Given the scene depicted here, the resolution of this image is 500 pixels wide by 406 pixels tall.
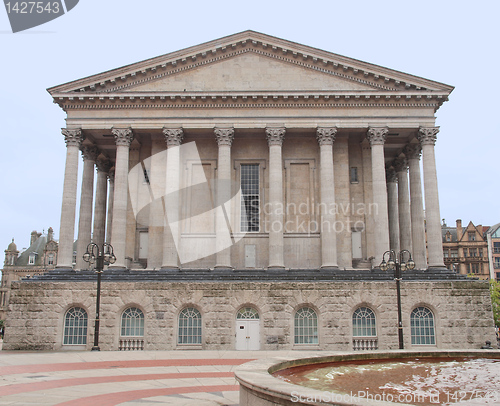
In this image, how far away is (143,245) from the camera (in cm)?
4141

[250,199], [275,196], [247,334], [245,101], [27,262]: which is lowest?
[247,334]

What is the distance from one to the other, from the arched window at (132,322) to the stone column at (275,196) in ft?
34.2

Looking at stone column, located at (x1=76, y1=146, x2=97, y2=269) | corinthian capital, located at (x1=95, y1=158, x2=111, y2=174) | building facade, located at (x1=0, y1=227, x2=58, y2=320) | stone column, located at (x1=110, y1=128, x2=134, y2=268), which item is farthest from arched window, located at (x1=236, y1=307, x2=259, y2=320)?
building facade, located at (x1=0, y1=227, x2=58, y2=320)

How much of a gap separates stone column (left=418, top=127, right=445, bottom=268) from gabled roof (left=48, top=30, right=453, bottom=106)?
10.4ft

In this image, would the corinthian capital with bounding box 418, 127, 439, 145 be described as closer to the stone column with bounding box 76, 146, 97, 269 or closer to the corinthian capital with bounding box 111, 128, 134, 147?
the corinthian capital with bounding box 111, 128, 134, 147

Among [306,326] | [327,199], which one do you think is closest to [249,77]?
[327,199]

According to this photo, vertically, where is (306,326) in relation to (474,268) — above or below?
below

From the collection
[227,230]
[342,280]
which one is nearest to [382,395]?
[342,280]

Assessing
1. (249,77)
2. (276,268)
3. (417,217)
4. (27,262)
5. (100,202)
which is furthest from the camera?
(27,262)

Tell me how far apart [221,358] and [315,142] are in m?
22.4

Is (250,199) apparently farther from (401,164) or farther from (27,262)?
(27,262)

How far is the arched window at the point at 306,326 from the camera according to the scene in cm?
3055

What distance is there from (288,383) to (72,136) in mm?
34946

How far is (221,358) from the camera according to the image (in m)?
25.1
